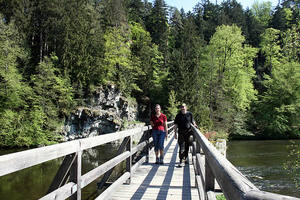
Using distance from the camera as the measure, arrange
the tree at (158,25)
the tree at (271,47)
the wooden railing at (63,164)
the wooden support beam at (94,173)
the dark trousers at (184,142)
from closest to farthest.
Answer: the wooden railing at (63,164) < the wooden support beam at (94,173) < the dark trousers at (184,142) < the tree at (271,47) < the tree at (158,25)

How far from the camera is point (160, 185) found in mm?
5520

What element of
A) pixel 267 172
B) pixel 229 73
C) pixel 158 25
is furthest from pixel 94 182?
pixel 158 25

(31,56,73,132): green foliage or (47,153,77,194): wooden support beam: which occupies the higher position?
(31,56,73,132): green foliage

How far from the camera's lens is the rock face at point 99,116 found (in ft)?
103

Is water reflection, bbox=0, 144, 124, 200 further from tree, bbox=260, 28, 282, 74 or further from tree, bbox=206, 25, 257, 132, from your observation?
tree, bbox=260, 28, 282, 74

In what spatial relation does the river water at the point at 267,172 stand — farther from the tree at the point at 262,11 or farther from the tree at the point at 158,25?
the tree at the point at 262,11

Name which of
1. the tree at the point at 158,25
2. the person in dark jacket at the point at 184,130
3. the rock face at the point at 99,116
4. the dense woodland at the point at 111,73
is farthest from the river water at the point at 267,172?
the tree at the point at 158,25

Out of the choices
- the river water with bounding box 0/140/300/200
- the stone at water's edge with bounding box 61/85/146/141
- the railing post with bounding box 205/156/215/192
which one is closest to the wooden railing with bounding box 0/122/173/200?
the railing post with bounding box 205/156/215/192

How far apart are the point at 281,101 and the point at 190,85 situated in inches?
551

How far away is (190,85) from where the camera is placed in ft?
133

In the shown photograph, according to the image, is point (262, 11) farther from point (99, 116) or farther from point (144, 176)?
point (144, 176)

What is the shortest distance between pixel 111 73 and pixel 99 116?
32.8ft

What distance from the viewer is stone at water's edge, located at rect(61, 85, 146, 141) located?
3141cm

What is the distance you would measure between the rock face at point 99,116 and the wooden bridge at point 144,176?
81.5 ft
